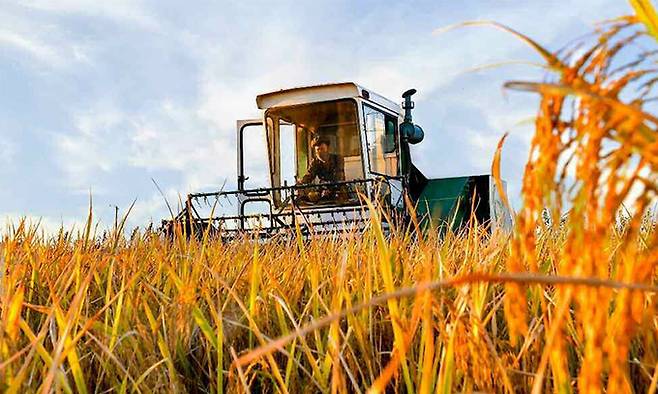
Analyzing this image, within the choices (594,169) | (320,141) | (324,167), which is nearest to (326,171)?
(324,167)

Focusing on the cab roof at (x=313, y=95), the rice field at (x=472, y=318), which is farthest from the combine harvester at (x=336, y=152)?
the rice field at (x=472, y=318)

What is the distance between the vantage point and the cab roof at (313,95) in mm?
7875

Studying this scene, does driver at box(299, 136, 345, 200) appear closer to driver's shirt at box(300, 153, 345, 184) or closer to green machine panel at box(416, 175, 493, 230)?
driver's shirt at box(300, 153, 345, 184)

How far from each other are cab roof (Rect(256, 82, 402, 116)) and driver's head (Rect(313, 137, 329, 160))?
1.80 feet

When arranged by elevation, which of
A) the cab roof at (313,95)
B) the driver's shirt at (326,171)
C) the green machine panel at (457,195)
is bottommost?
the green machine panel at (457,195)

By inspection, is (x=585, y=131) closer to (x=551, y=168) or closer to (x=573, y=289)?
(x=551, y=168)

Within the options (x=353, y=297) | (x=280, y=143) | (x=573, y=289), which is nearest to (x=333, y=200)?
(x=280, y=143)

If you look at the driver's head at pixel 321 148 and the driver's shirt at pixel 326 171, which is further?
the driver's head at pixel 321 148

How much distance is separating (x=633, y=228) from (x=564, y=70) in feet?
0.44

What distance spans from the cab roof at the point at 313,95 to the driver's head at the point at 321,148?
550mm

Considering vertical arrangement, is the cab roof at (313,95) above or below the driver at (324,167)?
above

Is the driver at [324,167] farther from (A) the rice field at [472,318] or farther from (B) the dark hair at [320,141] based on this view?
(A) the rice field at [472,318]

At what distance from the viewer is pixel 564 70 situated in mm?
580

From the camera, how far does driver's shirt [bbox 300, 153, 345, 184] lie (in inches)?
319
